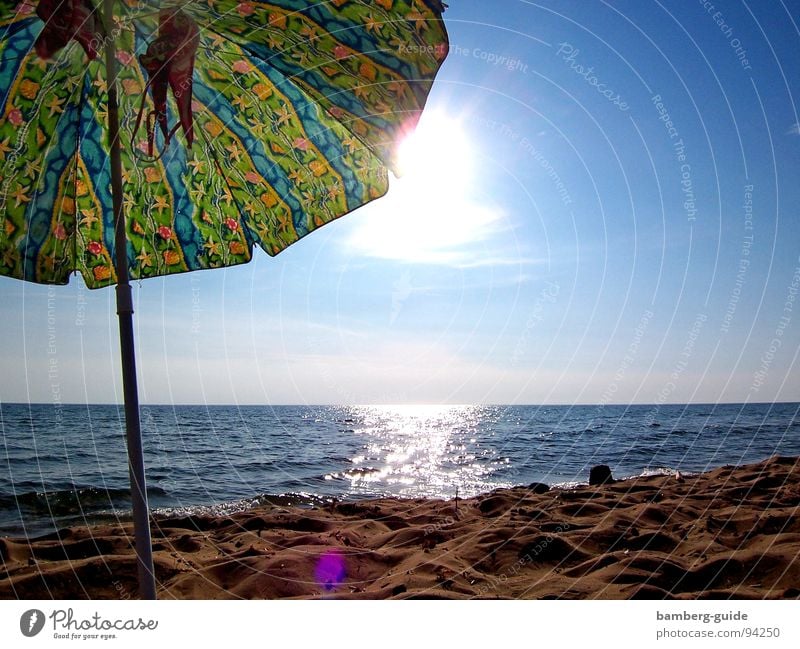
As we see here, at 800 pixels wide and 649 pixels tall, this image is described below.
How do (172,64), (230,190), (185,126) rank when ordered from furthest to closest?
(230,190) < (185,126) < (172,64)

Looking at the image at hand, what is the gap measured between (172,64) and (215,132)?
1.42 ft

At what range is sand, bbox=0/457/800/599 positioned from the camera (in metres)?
3.58

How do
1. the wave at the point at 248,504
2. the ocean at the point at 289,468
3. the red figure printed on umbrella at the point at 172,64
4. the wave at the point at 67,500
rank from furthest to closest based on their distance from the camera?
the ocean at the point at 289,468
the wave at the point at 67,500
the wave at the point at 248,504
the red figure printed on umbrella at the point at 172,64

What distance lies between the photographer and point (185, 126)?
2.48 metres

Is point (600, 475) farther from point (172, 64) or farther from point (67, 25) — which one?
point (67, 25)

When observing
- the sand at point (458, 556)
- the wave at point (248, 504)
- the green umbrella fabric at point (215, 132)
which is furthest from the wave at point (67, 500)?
the green umbrella fabric at point (215, 132)

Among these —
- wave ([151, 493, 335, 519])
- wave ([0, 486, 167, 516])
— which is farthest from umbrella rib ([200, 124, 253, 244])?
wave ([0, 486, 167, 516])

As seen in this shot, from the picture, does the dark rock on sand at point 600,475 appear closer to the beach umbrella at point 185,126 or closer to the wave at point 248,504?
the wave at point 248,504

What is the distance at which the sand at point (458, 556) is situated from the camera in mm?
3576

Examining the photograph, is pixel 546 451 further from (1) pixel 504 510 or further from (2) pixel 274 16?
(2) pixel 274 16

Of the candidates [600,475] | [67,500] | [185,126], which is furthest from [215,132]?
[600,475]

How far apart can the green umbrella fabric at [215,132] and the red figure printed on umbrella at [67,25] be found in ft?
0.08
